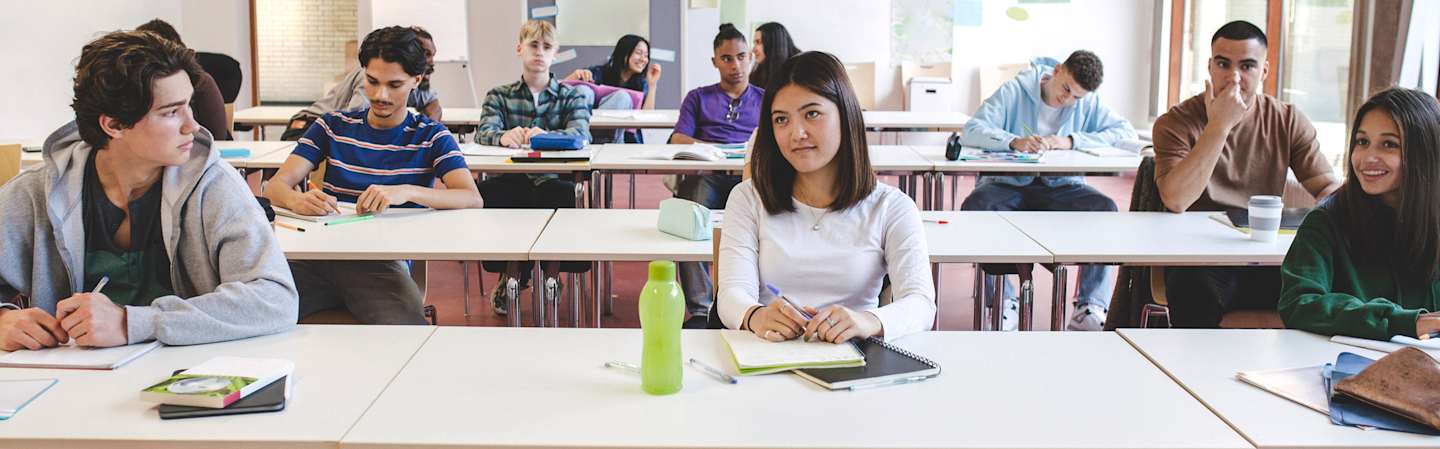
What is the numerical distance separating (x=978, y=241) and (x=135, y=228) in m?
1.89

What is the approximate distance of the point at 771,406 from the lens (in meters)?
1.68

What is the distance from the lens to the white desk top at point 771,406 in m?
1.55

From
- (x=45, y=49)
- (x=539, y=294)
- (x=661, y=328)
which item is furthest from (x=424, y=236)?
(x=45, y=49)

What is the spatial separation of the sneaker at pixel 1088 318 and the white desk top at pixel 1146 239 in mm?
872

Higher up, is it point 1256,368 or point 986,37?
point 986,37

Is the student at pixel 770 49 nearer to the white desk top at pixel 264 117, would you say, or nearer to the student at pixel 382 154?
the white desk top at pixel 264 117

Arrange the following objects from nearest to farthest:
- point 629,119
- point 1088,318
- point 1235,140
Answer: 1. point 1235,140
2. point 1088,318
3. point 629,119

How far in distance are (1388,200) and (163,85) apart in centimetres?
225

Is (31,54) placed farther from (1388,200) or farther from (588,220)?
(1388,200)

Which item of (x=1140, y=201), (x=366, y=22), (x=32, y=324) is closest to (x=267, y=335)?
(x=32, y=324)

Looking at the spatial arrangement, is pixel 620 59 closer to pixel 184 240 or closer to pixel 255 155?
pixel 255 155

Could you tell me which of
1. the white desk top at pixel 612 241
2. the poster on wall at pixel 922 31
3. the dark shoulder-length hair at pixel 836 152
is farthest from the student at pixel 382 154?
the poster on wall at pixel 922 31

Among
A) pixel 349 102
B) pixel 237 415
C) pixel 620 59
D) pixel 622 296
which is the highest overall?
pixel 620 59

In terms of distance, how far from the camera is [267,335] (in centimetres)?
205
